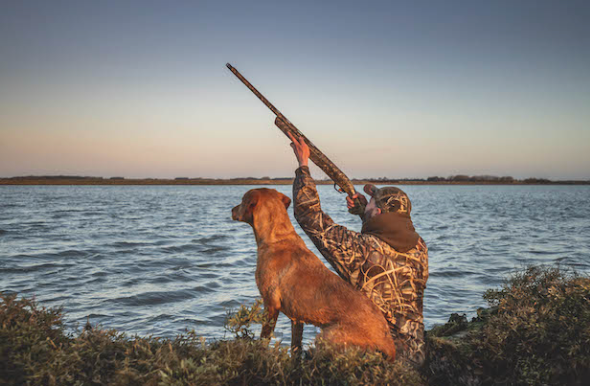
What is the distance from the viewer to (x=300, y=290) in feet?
11.5

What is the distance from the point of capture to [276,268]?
145 inches

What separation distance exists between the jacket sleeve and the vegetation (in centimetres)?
81

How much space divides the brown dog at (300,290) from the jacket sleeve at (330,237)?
0.17 meters

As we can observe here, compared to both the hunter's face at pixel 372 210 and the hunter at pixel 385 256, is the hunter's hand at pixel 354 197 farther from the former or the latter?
the hunter at pixel 385 256

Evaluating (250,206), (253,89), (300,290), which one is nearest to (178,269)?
(253,89)

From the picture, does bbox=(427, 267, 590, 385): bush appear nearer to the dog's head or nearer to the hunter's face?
the hunter's face

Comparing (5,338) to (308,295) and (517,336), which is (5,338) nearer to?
(308,295)

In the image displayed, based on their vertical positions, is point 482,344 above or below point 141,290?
above

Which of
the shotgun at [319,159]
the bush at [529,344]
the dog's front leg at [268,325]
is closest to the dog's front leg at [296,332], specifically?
the dog's front leg at [268,325]

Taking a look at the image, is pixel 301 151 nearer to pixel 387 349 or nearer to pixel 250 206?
pixel 250 206

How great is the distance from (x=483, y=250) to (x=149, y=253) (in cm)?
1473

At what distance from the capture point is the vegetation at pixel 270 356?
2.48 m

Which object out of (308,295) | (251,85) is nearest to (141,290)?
(251,85)

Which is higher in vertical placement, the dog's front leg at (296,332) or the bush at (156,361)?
the bush at (156,361)
